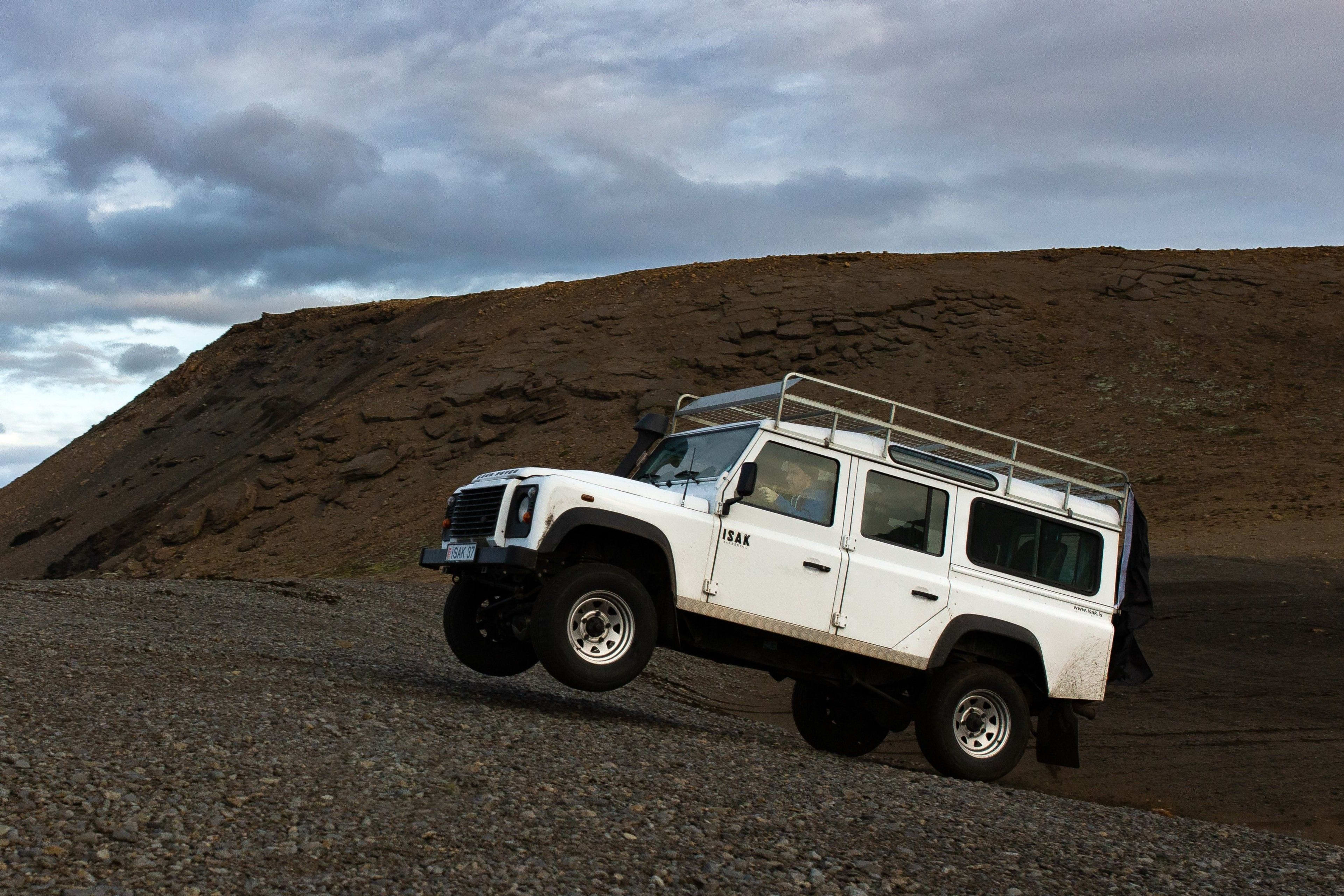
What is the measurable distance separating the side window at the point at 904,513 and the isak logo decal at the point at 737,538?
1.03 meters

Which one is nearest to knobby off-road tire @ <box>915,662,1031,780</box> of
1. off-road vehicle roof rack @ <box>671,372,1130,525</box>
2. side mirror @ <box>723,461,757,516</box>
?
off-road vehicle roof rack @ <box>671,372,1130,525</box>

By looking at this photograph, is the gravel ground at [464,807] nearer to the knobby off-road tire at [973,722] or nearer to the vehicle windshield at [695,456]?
the knobby off-road tire at [973,722]

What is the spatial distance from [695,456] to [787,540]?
116 cm

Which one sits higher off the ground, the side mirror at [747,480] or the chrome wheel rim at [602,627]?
the side mirror at [747,480]

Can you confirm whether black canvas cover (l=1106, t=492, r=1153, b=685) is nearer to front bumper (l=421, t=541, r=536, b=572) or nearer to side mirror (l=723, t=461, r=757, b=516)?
side mirror (l=723, t=461, r=757, b=516)

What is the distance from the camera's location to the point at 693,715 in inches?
481

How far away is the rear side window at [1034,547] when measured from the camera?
976cm

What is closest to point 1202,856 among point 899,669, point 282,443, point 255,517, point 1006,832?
point 1006,832

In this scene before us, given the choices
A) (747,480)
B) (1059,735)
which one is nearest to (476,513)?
(747,480)

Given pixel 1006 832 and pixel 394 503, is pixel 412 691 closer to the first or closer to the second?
pixel 1006 832

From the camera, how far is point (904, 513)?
9.47m

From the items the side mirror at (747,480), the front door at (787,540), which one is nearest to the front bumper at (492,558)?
the front door at (787,540)

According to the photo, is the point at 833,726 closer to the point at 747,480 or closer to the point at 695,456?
the point at 695,456

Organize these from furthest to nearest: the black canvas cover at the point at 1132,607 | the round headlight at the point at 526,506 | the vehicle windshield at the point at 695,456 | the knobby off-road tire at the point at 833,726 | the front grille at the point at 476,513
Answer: the knobby off-road tire at the point at 833,726 < the black canvas cover at the point at 1132,607 < the vehicle windshield at the point at 695,456 < the front grille at the point at 476,513 < the round headlight at the point at 526,506
